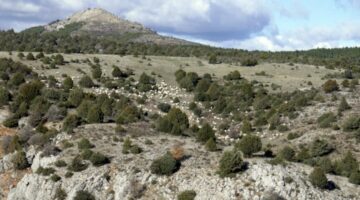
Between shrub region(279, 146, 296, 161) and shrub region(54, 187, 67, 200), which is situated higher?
shrub region(279, 146, 296, 161)

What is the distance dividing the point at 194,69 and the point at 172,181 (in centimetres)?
7289

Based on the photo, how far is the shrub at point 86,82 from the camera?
328ft

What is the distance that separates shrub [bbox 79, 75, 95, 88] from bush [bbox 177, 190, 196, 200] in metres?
52.5

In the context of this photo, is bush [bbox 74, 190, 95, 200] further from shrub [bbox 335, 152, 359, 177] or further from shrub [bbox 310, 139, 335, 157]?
shrub [bbox 310, 139, 335, 157]

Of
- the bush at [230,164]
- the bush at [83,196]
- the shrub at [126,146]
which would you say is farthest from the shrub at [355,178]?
the bush at [83,196]

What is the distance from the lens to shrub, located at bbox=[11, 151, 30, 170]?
63.2m

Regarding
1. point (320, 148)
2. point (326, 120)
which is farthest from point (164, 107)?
point (320, 148)

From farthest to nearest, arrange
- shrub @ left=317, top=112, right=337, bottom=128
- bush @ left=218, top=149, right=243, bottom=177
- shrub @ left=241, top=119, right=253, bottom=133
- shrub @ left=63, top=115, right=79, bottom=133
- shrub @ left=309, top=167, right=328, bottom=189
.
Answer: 1. shrub @ left=241, top=119, right=253, bottom=133
2. shrub @ left=317, top=112, right=337, bottom=128
3. shrub @ left=63, top=115, right=79, bottom=133
4. bush @ left=218, top=149, right=243, bottom=177
5. shrub @ left=309, top=167, right=328, bottom=189

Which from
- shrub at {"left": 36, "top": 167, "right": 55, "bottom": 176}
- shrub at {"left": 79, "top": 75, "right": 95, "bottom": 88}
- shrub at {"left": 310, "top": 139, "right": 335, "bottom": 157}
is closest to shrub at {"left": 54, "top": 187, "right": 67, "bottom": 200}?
shrub at {"left": 36, "top": 167, "right": 55, "bottom": 176}

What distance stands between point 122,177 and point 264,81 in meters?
65.0

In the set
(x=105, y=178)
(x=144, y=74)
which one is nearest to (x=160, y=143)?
(x=105, y=178)

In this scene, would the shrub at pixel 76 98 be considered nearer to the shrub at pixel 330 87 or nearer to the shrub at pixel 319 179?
the shrub at pixel 319 179

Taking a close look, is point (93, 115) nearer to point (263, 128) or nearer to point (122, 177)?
point (122, 177)

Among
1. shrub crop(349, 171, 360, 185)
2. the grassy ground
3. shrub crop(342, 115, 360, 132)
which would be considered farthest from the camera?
the grassy ground
